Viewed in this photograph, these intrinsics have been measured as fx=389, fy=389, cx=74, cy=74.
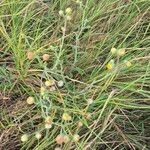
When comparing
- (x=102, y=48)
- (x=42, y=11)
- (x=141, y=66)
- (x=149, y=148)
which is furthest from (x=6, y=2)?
(x=149, y=148)

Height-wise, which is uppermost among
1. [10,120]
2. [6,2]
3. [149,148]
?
[6,2]

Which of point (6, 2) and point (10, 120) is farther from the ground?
point (6, 2)

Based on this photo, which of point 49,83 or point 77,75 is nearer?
point 49,83

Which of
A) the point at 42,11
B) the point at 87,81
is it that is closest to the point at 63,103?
the point at 87,81

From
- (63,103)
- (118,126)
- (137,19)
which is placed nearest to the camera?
(63,103)

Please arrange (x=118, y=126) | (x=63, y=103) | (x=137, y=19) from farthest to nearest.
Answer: (x=137, y=19) → (x=118, y=126) → (x=63, y=103)

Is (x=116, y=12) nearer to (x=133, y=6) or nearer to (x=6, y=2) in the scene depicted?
(x=133, y=6)

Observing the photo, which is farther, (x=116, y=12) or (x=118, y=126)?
(x=116, y=12)
